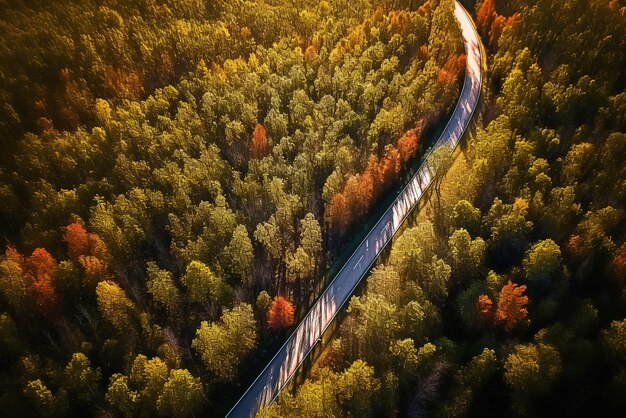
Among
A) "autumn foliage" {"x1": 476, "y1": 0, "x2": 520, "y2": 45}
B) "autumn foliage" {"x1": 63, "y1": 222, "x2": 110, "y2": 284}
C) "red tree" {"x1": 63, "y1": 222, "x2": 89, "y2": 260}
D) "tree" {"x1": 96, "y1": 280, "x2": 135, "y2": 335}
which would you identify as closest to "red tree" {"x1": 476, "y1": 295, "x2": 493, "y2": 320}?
"tree" {"x1": 96, "y1": 280, "x2": 135, "y2": 335}

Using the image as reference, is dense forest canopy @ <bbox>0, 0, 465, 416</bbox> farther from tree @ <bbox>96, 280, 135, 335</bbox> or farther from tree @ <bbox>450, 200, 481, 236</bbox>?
tree @ <bbox>450, 200, 481, 236</bbox>

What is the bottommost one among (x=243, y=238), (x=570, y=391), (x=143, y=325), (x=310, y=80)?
(x=570, y=391)

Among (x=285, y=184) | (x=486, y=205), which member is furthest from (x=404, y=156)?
(x=285, y=184)

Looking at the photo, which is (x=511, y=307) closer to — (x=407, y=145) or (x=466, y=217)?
(x=466, y=217)

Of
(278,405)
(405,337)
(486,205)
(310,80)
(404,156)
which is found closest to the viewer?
(278,405)

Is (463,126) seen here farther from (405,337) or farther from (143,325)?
(143,325)

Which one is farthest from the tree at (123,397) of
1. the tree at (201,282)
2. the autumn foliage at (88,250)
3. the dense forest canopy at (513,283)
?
the autumn foliage at (88,250)

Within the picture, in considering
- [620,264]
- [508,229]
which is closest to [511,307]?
[508,229]

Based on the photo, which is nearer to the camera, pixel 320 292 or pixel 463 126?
pixel 320 292

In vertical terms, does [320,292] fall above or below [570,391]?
above
